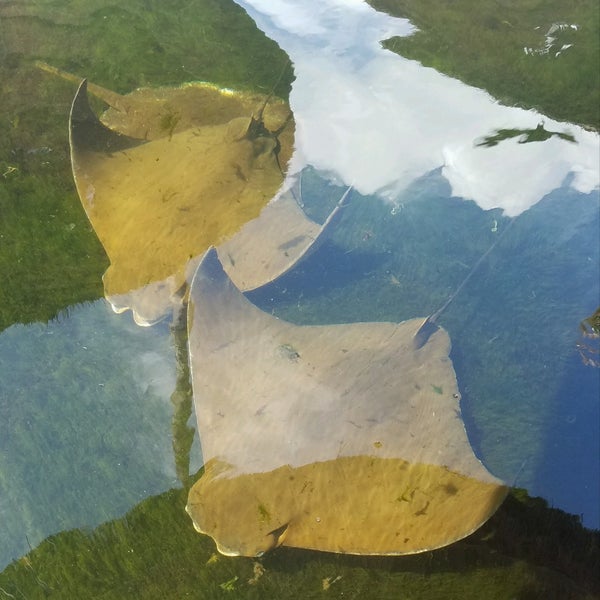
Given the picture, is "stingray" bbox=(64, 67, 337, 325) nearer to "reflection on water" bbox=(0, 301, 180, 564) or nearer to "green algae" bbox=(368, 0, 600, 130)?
"reflection on water" bbox=(0, 301, 180, 564)

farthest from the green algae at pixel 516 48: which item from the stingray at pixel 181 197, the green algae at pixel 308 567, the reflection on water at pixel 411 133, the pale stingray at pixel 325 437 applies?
the green algae at pixel 308 567

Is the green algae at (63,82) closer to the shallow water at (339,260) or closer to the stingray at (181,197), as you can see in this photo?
the shallow water at (339,260)

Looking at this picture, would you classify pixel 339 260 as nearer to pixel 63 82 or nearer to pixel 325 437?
pixel 325 437

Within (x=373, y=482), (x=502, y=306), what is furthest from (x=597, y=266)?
(x=373, y=482)

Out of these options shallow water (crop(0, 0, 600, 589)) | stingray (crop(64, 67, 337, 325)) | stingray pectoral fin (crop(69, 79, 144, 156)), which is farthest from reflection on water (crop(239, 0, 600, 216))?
stingray pectoral fin (crop(69, 79, 144, 156))

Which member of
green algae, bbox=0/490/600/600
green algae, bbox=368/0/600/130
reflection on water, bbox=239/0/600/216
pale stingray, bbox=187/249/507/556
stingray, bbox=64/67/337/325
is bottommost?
green algae, bbox=0/490/600/600
